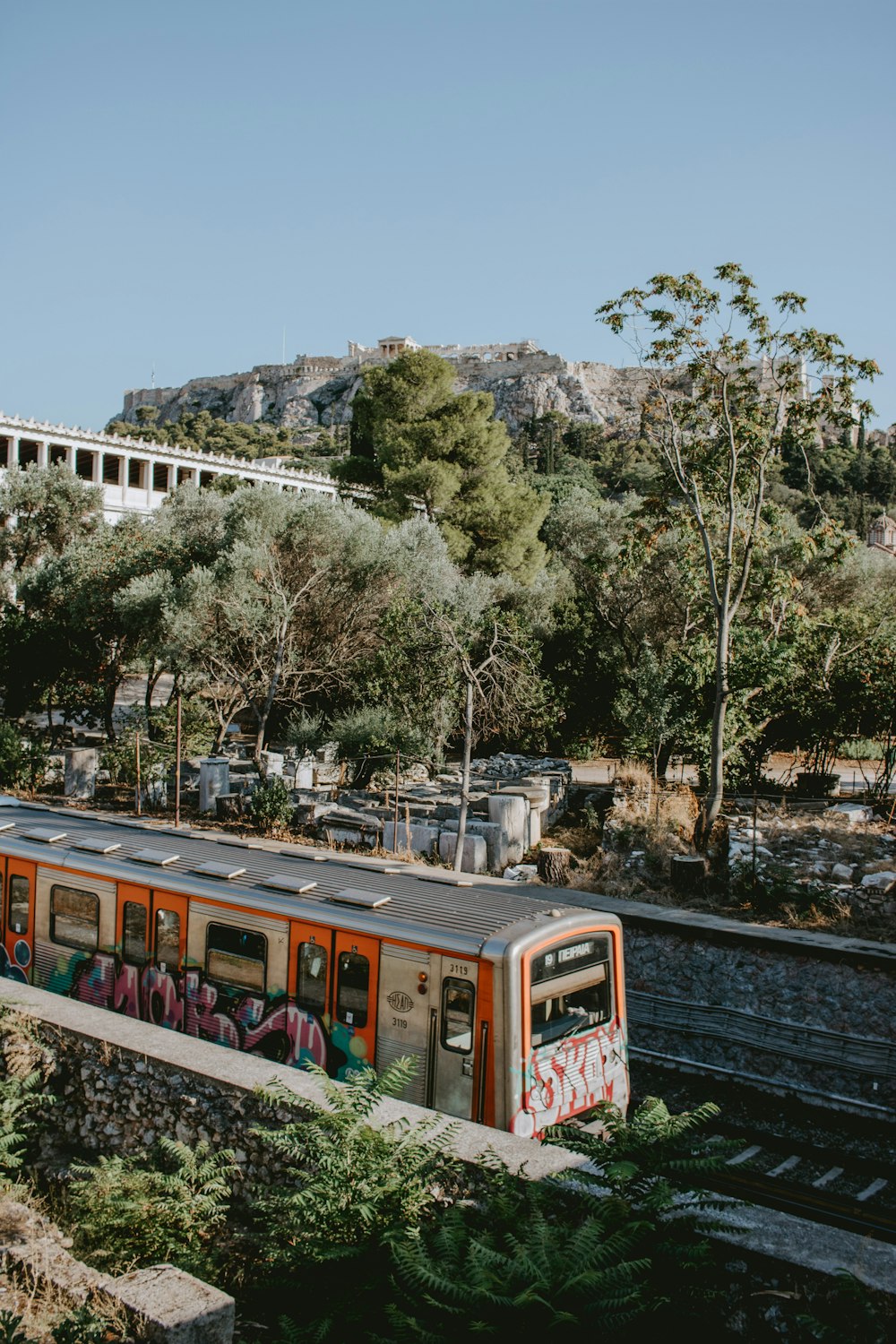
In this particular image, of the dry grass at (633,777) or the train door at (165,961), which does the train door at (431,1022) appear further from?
the dry grass at (633,777)

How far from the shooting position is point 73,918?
36.6ft

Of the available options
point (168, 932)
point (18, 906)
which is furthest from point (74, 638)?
point (168, 932)

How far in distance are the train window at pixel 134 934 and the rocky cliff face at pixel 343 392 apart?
12244 cm

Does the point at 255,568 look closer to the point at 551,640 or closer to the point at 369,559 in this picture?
the point at 369,559

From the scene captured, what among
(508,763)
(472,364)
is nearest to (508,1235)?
(508,763)

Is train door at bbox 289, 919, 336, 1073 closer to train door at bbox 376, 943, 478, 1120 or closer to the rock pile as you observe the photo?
train door at bbox 376, 943, 478, 1120

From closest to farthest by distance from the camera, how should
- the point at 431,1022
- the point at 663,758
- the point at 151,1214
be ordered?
1. the point at 151,1214
2. the point at 431,1022
3. the point at 663,758

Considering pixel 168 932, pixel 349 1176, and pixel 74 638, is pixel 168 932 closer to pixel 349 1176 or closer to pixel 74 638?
pixel 349 1176

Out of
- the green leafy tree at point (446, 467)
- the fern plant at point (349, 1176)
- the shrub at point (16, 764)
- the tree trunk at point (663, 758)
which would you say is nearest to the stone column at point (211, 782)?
the shrub at point (16, 764)

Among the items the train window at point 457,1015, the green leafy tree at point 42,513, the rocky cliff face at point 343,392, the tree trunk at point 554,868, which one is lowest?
the tree trunk at point 554,868

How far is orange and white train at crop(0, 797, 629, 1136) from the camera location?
8047mm

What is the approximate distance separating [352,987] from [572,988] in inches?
75.7

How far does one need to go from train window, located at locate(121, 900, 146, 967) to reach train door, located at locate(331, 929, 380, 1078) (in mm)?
2625

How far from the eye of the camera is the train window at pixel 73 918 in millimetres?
10969
